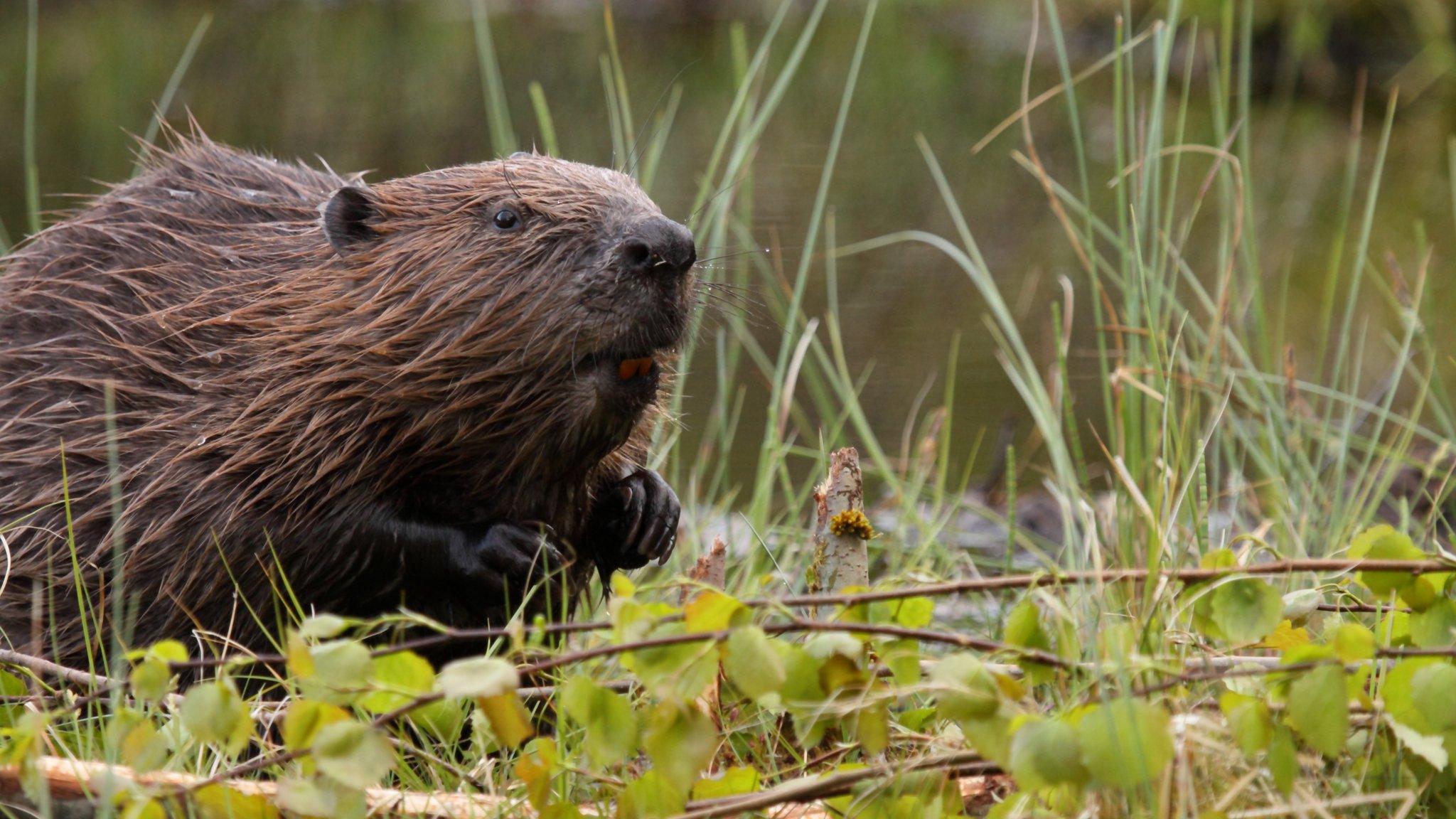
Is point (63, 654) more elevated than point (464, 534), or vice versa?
point (464, 534)

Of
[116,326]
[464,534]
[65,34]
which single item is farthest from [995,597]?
[65,34]

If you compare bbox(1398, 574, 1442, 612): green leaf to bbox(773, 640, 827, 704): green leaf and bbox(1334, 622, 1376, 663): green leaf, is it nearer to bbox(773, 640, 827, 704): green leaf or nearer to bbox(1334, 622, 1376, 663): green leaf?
bbox(1334, 622, 1376, 663): green leaf

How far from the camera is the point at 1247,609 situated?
1.70 m

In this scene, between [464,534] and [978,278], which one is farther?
[978,278]

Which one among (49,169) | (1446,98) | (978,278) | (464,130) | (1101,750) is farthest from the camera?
(1446,98)

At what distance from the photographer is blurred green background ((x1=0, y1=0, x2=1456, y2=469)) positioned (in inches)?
275

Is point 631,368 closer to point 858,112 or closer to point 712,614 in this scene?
point 712,614

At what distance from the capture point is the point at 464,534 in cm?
229

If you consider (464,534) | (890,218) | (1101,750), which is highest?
(1101,750)

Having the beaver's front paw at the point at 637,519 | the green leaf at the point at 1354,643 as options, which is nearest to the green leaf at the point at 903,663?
the green leaf at the point at 1354,643

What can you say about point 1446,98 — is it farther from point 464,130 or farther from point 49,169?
point 49,169

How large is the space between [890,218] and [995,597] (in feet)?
16.9

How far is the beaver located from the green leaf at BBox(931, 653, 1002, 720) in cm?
75

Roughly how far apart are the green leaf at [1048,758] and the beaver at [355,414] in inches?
34.5
